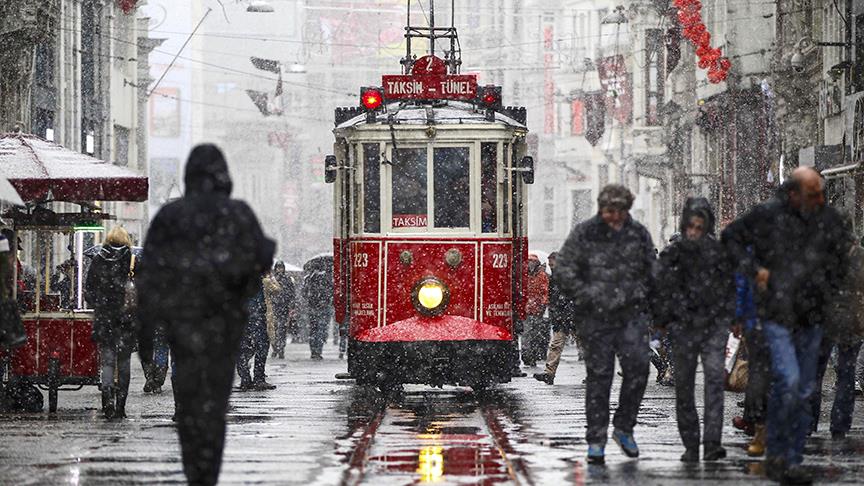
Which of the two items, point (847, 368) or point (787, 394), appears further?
point (847, 368)

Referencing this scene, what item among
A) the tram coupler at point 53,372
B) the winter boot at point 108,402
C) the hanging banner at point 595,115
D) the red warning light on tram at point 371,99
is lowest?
the winter boot at point 108,402

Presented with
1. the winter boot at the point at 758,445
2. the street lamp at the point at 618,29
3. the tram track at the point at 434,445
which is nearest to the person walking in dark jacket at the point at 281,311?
the tram track at the point at 434,445

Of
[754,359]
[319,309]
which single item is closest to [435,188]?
[754,359]

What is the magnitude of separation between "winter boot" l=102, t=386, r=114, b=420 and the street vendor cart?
87 centimetres

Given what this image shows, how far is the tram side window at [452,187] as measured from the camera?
19.2 meters

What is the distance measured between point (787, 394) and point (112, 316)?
7.52 meters

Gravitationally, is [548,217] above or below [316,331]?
above

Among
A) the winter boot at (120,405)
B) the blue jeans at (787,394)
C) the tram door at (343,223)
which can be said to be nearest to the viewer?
the blue jeans at (787,394)

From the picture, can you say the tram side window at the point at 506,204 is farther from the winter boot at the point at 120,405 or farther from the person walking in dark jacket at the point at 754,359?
the person walking in dark jacket at the point at 754,359

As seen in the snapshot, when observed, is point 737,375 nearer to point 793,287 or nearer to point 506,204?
point 506,204

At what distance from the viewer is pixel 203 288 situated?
980cm

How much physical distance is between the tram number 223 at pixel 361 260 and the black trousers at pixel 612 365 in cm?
651

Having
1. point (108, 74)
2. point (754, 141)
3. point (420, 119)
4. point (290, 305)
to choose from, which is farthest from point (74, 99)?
point (420, 119)

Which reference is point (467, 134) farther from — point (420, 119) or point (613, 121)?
point (613, 121)
